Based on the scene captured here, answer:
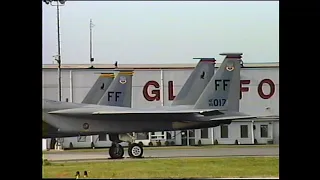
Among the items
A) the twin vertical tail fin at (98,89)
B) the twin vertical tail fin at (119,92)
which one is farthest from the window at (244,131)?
the twin vertical tail fin at (98,89)

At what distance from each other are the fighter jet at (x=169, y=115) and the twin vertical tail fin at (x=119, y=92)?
0.53 ft

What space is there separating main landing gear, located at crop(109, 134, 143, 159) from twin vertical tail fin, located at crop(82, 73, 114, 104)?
41.6 inches

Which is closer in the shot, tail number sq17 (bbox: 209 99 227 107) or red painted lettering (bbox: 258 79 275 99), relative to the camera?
tail number sq17 (bbox: 209 99 227 107)

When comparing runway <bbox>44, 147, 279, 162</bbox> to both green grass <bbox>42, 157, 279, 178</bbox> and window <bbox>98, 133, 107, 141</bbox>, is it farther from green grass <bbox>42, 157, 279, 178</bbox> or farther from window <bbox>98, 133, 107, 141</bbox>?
green grass <bbox>42, 157, 279, 178</bbox>

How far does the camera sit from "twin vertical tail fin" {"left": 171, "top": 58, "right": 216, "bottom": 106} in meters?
13.5

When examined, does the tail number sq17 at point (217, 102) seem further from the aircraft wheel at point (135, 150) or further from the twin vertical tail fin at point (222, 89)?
the aircraft wheel at point (135, 150)

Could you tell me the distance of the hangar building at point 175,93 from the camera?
44.2 ft

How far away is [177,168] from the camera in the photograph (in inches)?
394

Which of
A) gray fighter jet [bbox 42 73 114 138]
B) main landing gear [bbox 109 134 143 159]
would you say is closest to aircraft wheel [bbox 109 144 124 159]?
main landing gear [bbox 109 134 143 159]

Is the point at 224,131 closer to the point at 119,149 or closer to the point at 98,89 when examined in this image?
the point at 119,149

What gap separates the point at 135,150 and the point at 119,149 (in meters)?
0.44

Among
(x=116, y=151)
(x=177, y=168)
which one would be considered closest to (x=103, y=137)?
(x=116, y=151)
